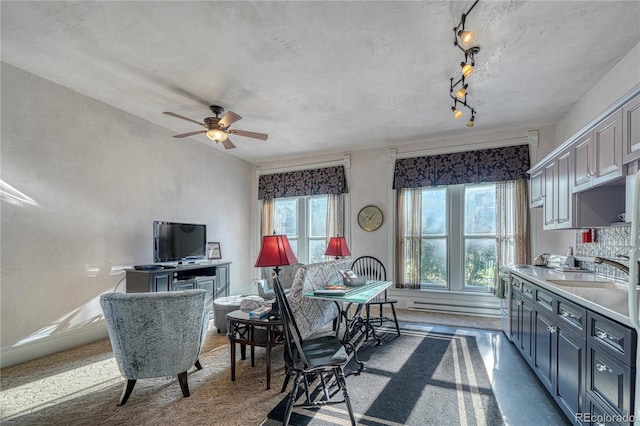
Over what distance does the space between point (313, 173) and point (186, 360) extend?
4.26 metres

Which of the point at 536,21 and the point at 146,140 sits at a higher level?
the point at 536,21

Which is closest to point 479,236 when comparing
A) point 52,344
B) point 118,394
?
point 118,394

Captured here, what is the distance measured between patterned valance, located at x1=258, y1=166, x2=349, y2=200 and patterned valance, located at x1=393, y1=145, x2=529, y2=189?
111 centimetres

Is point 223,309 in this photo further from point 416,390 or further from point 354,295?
point 416,390

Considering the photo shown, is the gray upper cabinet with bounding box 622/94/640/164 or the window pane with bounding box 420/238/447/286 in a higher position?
the gray upper cabinet with bounding box 622/94/640/164

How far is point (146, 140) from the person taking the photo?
4.44m

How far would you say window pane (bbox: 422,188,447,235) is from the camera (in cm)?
515

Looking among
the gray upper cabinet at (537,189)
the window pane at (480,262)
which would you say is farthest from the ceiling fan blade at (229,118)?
the window pane at (480,262)

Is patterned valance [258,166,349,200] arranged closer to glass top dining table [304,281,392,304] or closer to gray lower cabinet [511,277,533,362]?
glass top dining table [304,281,392,304]

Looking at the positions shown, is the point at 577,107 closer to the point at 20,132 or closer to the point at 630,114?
the point at 630,114

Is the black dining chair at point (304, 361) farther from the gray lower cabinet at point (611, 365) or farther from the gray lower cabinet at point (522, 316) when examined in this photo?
the gray lower cabinet at point (522, 316)

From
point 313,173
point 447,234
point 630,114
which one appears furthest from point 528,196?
point 313,173

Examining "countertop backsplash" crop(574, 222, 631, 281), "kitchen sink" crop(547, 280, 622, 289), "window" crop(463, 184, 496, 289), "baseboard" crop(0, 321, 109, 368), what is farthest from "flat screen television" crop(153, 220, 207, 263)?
"countertop backsplash" crop(574, 222, 631, 281)

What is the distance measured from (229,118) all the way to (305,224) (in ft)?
10.6
